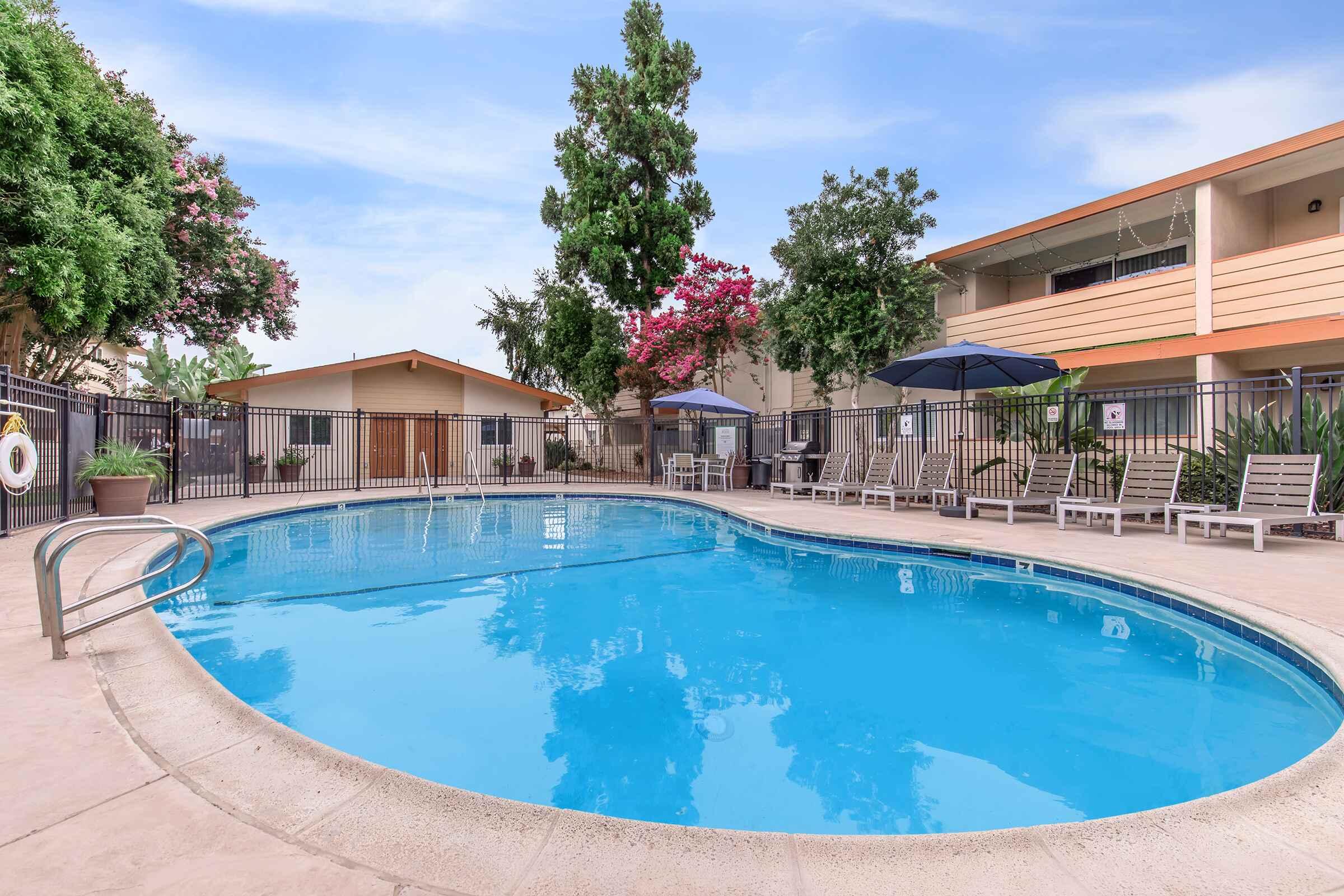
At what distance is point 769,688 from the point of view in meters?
3.60

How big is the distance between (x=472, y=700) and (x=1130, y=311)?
13338 mm

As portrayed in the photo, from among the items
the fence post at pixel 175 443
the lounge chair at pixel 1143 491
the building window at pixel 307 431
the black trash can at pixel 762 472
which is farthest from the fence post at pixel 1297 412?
the building window at pixel 307 431

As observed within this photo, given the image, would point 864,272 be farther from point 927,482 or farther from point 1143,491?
point 1143,491

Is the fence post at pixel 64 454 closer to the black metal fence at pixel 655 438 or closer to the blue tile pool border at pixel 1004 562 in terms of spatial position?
the black metal fence at pixel 655 438

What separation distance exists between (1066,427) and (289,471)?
18.4 m

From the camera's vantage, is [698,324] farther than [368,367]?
No

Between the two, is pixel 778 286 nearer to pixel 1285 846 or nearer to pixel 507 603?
pixel 507 603

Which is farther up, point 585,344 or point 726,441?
point 585,344

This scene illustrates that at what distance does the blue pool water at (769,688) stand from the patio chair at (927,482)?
414cm

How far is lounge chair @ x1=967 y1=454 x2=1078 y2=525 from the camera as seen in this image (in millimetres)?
8898

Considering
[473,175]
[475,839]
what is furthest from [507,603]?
[473,175]

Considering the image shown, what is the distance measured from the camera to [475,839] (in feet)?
5.68

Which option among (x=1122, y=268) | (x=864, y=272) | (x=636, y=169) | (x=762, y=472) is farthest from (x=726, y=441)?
(x=636, y=169)

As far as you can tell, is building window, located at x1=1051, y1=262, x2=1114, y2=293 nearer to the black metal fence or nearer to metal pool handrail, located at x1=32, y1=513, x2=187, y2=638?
the black metal fence
